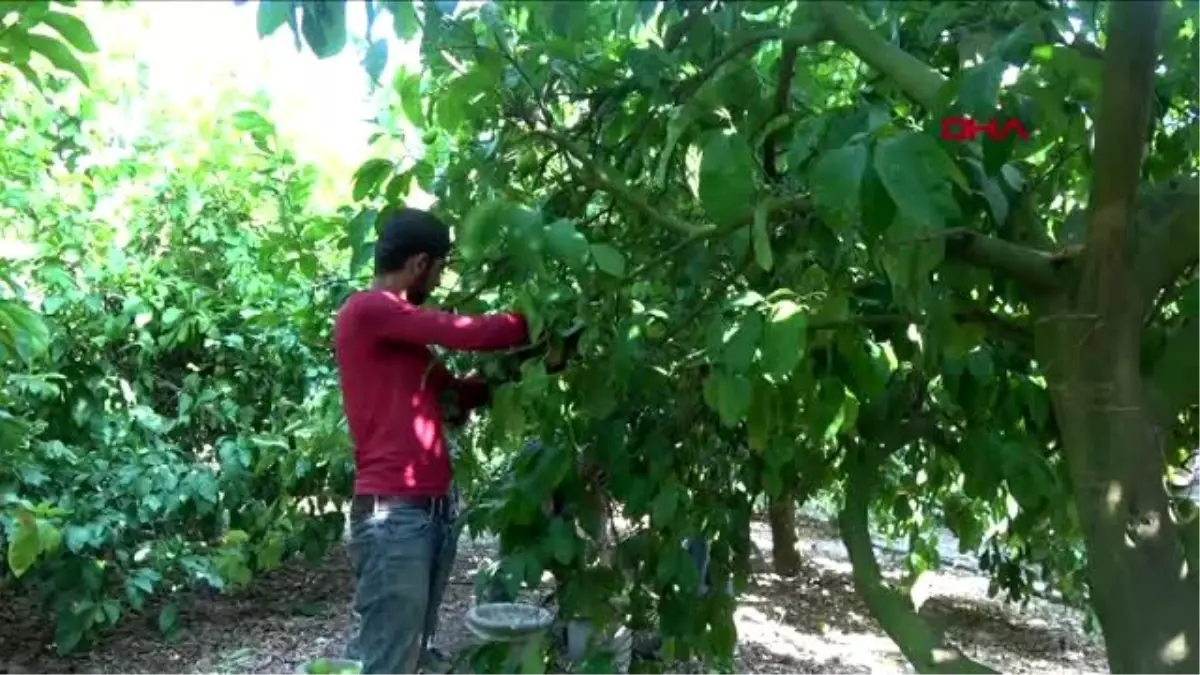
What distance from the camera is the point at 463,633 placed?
→ 456 cm

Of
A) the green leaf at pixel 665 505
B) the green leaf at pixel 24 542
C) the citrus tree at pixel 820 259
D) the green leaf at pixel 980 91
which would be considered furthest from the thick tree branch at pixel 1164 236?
the green leaf at pixel 24 542

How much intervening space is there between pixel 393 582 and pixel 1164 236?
1648 millimetres

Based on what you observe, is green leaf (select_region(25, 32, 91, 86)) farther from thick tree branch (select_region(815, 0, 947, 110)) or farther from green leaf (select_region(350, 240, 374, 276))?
thick tree branch (select_region(815, 0, 947, 110))

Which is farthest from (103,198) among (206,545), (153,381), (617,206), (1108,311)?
(1108,311)

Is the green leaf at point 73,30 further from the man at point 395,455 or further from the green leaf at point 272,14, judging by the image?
the man at point 395,455

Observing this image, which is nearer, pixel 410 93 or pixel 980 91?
pixel 980 91

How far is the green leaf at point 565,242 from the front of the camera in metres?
1.52

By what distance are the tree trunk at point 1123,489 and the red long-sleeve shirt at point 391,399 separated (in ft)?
4.05

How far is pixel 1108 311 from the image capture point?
158cm

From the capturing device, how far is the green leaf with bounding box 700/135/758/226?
1.50 m

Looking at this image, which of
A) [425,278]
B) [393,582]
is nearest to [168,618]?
[393,582]

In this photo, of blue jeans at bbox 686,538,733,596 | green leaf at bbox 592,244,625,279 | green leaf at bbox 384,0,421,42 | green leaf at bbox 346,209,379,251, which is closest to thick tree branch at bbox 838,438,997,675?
blue jeans at bbox 686,538,733,596

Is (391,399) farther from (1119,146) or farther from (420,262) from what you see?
(1119,146)

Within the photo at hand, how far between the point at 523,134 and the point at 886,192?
0.95 meters
